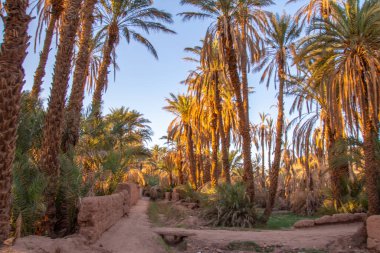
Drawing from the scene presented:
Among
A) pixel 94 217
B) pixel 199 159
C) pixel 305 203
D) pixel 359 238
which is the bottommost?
pixel 359 238

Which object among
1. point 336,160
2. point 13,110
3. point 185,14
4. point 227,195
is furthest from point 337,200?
point 13,110

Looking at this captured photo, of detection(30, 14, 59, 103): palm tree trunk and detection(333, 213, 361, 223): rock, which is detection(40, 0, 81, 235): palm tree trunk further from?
Answer: detection(333, 213, 361, 223): rock

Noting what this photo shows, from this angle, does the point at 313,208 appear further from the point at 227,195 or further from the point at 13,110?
the point at 13,110

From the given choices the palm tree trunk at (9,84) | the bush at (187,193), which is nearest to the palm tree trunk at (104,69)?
the palm tree trunk at (9,84)

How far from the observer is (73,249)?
24.0 ft

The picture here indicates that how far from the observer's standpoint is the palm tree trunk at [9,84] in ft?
21.9

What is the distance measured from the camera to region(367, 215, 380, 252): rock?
9.34 m

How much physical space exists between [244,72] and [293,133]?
5325mm

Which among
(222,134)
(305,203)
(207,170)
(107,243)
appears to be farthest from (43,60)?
(305,203)

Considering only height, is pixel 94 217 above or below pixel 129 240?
above

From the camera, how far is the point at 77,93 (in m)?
13.8

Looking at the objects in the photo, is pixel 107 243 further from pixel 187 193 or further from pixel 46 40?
pixel 187 193

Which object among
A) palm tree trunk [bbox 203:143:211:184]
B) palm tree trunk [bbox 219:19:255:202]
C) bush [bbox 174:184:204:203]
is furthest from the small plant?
palm tree trunk [bbox 203:143:211:184]

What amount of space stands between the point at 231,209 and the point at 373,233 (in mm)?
7608
